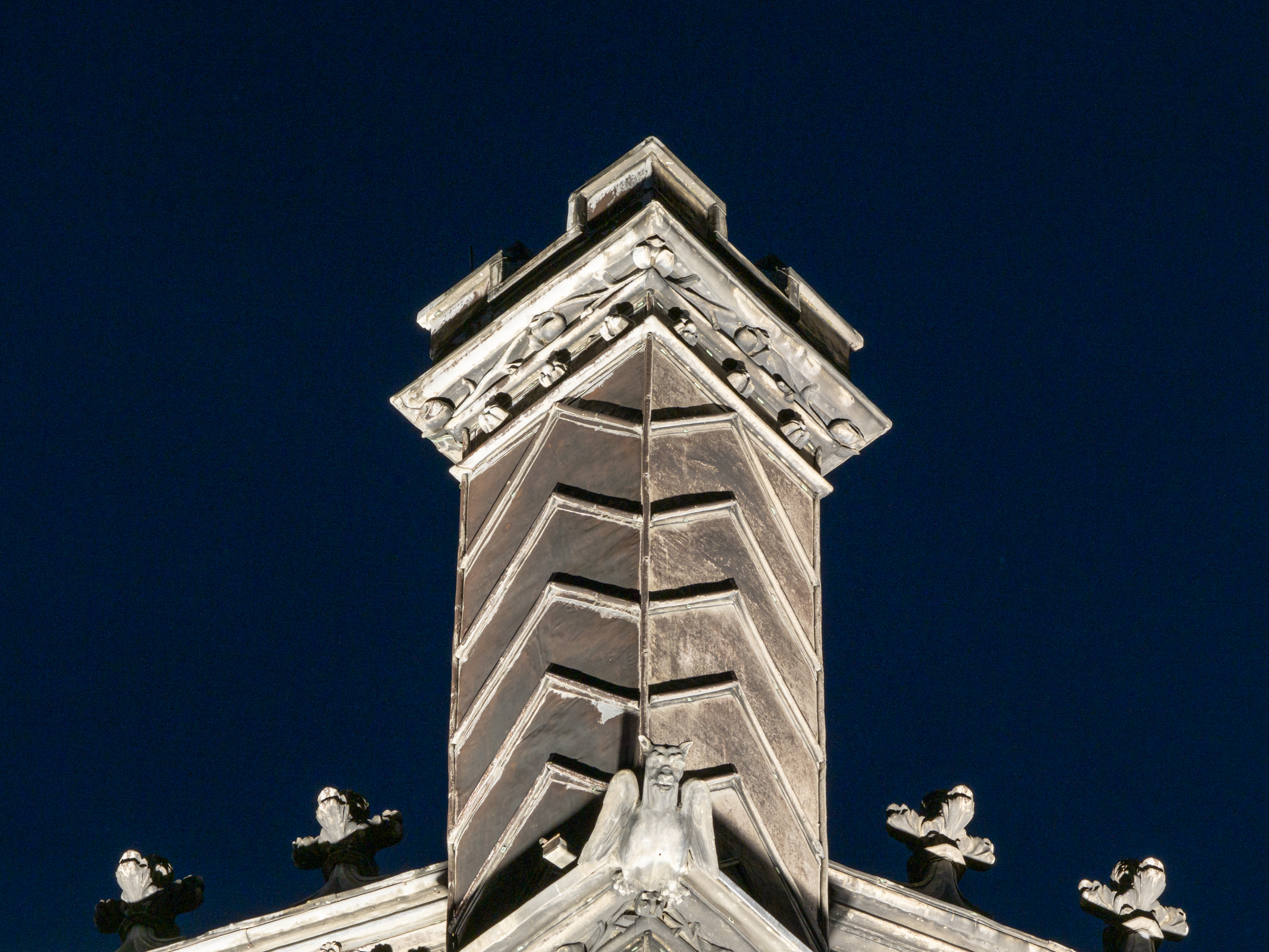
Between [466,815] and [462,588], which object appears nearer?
[466,815]

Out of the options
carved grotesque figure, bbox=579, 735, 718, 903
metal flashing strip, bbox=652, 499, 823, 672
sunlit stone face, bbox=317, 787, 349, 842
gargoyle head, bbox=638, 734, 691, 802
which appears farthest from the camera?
sunlit stone face, bbox=317, 787, 349, 842

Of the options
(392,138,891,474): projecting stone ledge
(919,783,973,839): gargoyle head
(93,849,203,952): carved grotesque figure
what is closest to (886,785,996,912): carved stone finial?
(919,783,973,839): gargoyle head

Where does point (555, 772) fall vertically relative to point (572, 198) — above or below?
below

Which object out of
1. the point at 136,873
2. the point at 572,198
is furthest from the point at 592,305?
the point at 136,873

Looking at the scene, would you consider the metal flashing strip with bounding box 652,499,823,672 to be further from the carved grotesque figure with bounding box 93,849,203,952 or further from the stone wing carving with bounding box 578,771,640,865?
the carved grotesque figure with bounding box 93,849,203,952

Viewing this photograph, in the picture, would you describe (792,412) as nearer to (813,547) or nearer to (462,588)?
(813,547)

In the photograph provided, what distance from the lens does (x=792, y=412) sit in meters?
12.1

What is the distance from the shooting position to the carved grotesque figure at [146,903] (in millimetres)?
11414

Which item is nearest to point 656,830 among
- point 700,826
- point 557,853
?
point 700,826

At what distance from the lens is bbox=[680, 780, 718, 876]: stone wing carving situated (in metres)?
9.14

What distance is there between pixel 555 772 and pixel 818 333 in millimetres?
3065

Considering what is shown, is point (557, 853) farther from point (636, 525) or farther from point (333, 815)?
point (333, 815)

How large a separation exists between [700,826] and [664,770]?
0.71ft

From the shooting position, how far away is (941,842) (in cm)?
1153
